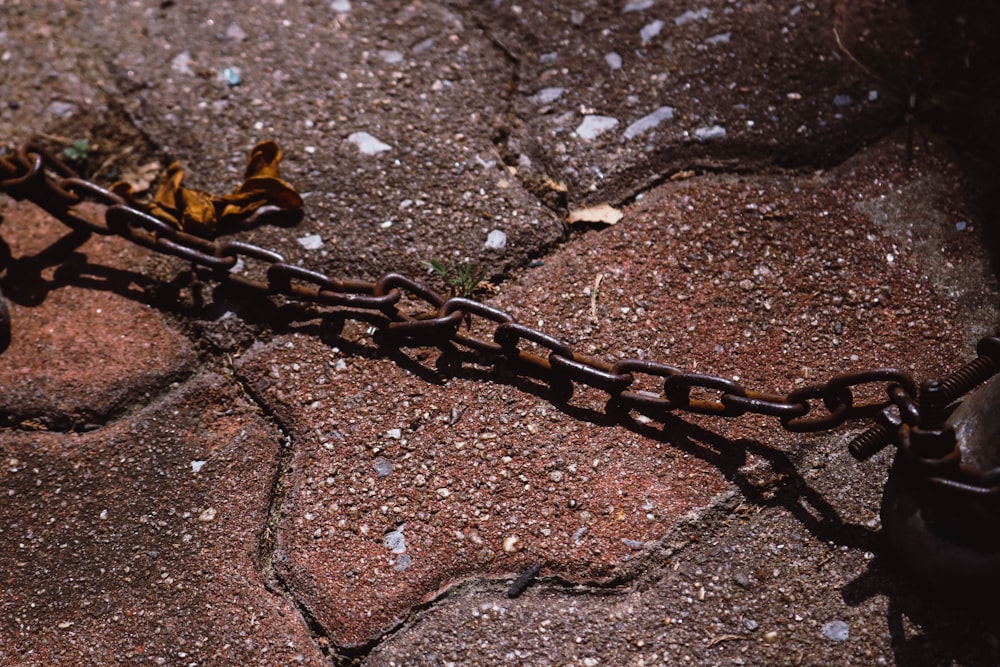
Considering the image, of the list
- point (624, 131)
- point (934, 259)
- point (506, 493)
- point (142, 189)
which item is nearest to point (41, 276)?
point (142, 189)

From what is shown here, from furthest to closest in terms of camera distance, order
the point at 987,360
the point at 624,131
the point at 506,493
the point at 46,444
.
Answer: the point at 624,131, the point at 46,444, the point at 506,493, the point at 987,360

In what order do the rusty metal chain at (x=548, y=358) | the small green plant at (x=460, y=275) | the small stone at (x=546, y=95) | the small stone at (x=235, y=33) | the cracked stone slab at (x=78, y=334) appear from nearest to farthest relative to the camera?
the rusty metal chain at (x=548, y=358), the cracked stone slab at (x=78, y=334), the small green plant at (x=460, y=275), the small stone at (x=546, y=95), the small stone at (x=235, y=33)

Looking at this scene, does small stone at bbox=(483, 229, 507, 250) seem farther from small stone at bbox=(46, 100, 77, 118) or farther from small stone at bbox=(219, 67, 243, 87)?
small stone at bbox=(46, 100, 77, 118)

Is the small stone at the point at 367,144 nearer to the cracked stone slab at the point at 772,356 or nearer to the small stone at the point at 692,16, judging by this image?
the cracked stone slab at the point at 772,356

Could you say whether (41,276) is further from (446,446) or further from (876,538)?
(876,538)

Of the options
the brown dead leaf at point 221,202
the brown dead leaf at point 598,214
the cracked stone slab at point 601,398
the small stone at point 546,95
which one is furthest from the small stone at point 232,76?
the brown dead leaf at point 598,214

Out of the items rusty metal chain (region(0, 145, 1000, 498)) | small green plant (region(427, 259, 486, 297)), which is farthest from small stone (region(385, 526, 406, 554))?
small green plant (region(427, 259, 486, 297))

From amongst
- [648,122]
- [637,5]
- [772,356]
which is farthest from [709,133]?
[772,356]

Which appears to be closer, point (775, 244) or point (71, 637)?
point (71, 637)
